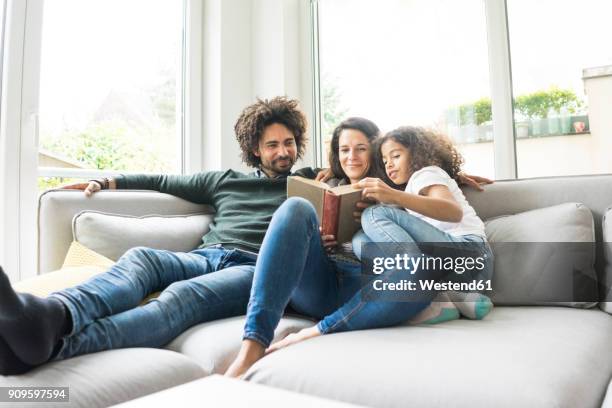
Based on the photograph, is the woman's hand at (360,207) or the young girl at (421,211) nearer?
the young girl at (421,211)

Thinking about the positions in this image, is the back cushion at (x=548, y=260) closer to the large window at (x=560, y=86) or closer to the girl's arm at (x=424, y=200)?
the girl's arm at (x=424, y=200)

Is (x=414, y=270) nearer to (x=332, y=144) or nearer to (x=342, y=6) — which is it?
(x=332, y=144)

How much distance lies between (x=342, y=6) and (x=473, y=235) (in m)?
1.80

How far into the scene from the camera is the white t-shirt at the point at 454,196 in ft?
4.20

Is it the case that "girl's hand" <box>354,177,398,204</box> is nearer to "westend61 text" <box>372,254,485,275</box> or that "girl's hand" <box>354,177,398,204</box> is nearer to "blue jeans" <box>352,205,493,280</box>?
"blue jeans" <box>352,205,493,280</box>

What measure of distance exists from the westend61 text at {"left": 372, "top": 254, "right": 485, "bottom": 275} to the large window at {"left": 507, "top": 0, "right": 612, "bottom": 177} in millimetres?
925

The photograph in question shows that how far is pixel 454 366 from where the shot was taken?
2.62 ft

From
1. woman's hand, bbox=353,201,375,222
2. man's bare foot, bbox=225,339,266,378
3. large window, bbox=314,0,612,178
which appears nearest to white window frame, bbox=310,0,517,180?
large window, bbox=314,0,612,178

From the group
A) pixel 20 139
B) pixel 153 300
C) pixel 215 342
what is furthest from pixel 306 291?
pixel 20 139

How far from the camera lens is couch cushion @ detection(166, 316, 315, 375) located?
3.38 feet

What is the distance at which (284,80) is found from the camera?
257 centimetres

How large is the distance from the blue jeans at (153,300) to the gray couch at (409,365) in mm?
38

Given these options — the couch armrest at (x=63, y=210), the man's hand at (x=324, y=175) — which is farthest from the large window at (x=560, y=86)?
the couch armrest at (x=63, y=210)

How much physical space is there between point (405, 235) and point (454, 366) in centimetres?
42
